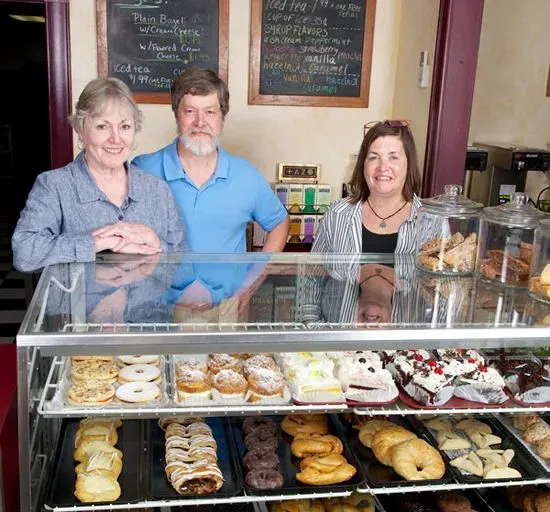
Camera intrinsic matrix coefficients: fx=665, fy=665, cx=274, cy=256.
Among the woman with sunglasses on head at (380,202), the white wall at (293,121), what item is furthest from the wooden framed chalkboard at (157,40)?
the woman with sunglasses on head at (380,202)

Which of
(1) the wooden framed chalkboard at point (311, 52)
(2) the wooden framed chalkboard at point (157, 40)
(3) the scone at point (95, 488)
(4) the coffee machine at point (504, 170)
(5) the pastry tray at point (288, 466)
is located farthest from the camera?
(4) the coffee machine at point (504, 170)

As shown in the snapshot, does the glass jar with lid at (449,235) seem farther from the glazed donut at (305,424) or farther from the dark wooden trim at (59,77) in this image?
the dark wooden trim at (59,77)

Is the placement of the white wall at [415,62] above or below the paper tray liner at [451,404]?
above

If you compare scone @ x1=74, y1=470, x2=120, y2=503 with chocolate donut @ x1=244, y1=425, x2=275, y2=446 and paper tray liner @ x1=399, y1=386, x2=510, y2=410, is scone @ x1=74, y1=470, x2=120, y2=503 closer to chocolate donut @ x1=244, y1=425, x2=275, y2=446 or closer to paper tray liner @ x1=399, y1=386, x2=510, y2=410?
chocolate donut @ x1=244, y1=425, x2=275, y2=446

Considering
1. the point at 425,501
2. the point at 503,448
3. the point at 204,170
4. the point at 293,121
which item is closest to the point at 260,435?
the point at 425,501

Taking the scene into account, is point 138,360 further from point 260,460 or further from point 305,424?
point 305,424

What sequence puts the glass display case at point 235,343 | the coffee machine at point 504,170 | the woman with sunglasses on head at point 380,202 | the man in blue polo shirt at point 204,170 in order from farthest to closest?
1. the coffee machine at point 504,170
2. the man in blue polo shirt at point 204,170
3. the woman with sunglasses on head at point 380,202
4. the glass display case at point 235,343

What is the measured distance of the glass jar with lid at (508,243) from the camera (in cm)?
210

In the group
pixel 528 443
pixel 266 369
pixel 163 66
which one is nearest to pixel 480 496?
pixel 528 443

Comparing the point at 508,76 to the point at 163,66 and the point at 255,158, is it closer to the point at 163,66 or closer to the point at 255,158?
the point at 255,158

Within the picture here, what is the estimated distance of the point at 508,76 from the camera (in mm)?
5371

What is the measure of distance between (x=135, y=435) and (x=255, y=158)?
2707mm

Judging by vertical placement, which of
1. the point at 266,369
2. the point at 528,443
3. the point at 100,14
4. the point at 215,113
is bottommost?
the point at 528,443

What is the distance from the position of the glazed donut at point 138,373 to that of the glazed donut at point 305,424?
496 millimetres
